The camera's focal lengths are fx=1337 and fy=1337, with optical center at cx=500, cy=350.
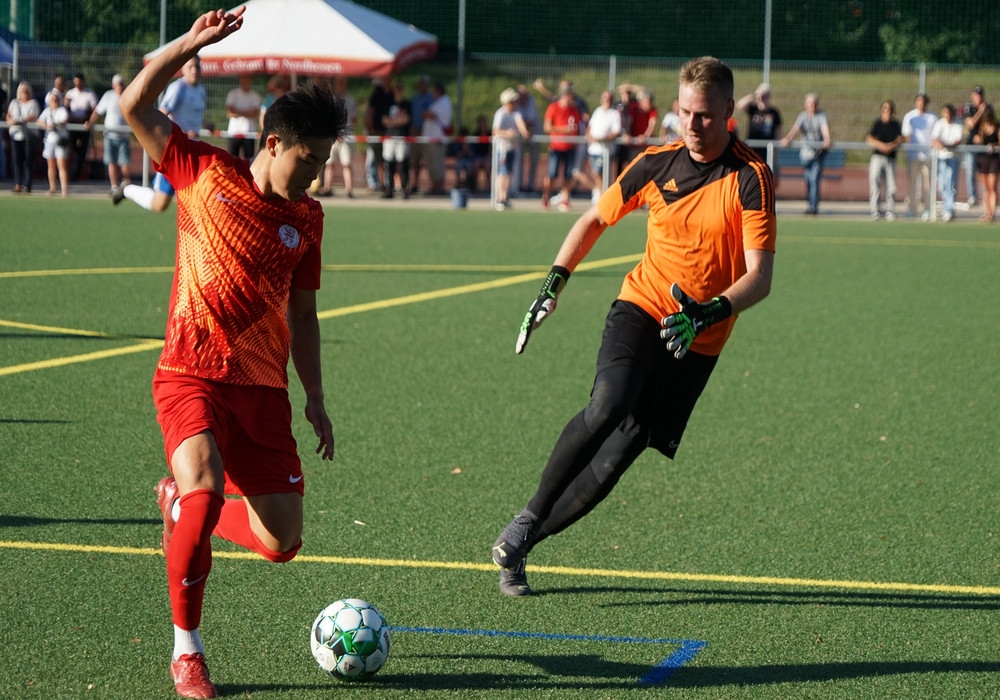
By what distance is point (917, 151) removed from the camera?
941 inches

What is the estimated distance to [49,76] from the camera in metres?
27.8

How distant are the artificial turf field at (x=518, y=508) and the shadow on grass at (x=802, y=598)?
2cm

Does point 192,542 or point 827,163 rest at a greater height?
point 827,163

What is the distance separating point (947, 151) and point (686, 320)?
19880 millimetres

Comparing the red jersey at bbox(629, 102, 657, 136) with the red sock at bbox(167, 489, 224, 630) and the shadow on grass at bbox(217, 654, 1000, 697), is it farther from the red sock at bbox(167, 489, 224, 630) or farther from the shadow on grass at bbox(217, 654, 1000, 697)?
the red sock at bbox(167, 489, 224, 630)

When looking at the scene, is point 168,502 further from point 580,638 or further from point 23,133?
point 23,133

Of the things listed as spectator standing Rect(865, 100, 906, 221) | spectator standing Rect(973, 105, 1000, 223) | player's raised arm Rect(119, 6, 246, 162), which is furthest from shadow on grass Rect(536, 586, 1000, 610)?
spectator standing Rect(865, 100, 906, 221)

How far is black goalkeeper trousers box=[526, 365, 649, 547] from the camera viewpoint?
16.2 feet

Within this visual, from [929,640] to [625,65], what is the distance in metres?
26.5

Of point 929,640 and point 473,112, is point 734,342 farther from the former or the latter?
point 473,112

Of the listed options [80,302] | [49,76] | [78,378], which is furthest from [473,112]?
[78,378]

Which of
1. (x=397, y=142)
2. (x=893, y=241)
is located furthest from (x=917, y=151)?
(x=397, y=142)

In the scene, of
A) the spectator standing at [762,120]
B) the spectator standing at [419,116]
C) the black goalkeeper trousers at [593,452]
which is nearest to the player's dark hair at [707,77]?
the black goalkeeper trousers at [593,452]

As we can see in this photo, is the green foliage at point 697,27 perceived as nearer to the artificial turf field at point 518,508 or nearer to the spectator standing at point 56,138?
the spectator standing at point 56,138
